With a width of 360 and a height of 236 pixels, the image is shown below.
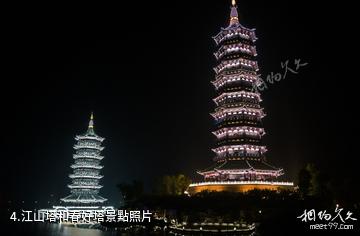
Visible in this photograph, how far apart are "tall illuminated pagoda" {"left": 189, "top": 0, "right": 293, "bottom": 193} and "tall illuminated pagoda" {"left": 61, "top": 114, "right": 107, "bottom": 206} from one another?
38.8 metres

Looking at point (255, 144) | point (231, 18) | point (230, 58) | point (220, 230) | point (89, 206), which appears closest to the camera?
point (220, 230)

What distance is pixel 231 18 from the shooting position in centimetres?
6194

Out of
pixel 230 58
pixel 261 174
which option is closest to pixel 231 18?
pixel 230 58

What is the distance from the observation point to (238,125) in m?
53.1

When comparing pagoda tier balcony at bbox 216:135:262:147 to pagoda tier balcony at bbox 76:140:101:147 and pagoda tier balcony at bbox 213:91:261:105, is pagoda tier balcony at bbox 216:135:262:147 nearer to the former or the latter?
pagoda tier balcony at bbox 213:91:261:105

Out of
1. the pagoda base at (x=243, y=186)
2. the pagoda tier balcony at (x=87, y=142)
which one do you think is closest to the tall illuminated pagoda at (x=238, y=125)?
the pagoda base at (x=243, y=186)

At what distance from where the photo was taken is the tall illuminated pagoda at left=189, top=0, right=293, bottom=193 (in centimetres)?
4881

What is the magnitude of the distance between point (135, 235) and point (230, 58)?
28099mm

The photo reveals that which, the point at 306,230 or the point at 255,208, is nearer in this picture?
the point at 306,230

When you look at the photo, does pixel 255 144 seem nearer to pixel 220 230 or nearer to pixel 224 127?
pixel 224 127

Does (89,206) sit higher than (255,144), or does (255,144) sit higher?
(255,144)

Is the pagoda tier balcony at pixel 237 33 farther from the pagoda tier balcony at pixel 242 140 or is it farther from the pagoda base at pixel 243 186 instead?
the pagoda base at pixel 243 186

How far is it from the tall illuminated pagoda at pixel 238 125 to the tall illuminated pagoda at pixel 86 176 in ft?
127

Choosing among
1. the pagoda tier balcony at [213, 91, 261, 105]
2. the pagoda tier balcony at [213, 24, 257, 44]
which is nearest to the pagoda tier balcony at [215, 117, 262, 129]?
the pagoda tier balcony at [213, 91, 261, 105]
